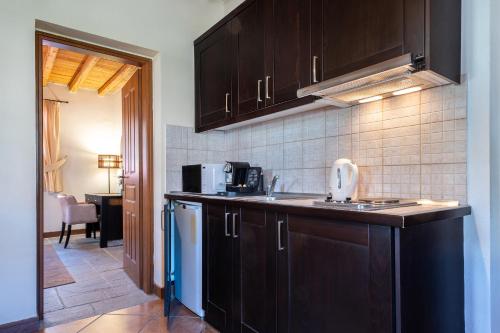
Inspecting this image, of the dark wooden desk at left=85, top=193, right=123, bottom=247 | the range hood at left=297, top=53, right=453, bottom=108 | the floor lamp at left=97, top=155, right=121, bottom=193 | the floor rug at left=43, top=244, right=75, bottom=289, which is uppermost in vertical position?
the range hood at left=297, top=53, right=453, bottom=108

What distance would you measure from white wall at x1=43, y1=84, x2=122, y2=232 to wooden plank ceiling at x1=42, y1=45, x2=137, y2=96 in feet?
0.70

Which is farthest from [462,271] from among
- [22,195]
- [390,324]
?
[22,195]

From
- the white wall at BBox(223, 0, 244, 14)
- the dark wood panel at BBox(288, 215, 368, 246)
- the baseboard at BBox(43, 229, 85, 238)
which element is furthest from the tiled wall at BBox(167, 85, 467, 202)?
the baseboard at BBox(43, 229, 85, 238)

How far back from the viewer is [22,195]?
212cm

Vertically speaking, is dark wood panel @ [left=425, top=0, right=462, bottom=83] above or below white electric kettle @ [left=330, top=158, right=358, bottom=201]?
above

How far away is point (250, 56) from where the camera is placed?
7.51ft

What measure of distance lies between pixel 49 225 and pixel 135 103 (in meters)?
3.86

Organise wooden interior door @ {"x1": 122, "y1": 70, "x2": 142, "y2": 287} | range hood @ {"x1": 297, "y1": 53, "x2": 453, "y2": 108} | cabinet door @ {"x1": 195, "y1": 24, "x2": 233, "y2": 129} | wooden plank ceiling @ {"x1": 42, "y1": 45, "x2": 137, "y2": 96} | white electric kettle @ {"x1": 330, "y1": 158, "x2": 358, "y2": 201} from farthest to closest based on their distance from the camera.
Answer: wooden plank ceiling @ {"x1": 42, "y1": 45, "x2": 137, "y2": 96}, wooden interior door @ {"x1": 122, "y1": 70, "x2": 142, "y2": 287}, cabinet door @ {"x1": 195, "y1": 24, "x2": 233, "y2": 129}, white electric kettle @ {"x1": 330, "y1": 158, "x2": 358, "y2": 201}, range hood @ {"x1": 297, "y1": 53, "x2": 453, "y2": 108}

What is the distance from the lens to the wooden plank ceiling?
170 inches

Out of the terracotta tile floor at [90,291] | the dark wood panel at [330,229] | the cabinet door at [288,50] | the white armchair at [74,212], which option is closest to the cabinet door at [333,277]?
the dark wood panel at [330,229]

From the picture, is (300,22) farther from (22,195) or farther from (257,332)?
(22,195)

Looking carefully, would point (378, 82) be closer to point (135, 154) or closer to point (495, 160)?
point (495, 160)

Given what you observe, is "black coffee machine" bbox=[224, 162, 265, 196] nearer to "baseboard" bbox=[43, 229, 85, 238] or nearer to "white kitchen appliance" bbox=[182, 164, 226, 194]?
"white kitchen appliance" bbox=[182, 164, 226, 194]

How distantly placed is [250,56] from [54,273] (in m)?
3.10
